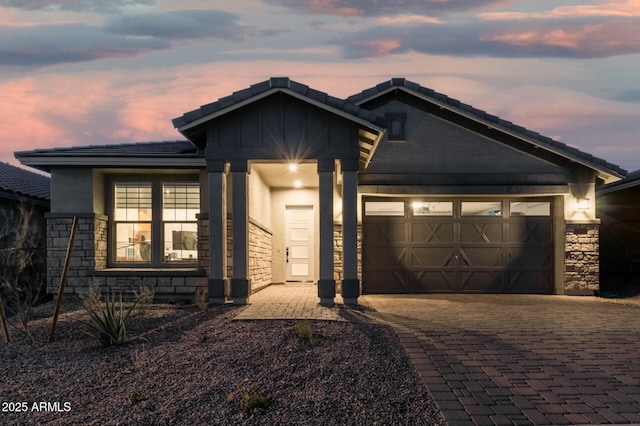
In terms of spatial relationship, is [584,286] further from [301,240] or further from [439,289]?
[301,240]

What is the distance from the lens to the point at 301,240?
14477 millimetres

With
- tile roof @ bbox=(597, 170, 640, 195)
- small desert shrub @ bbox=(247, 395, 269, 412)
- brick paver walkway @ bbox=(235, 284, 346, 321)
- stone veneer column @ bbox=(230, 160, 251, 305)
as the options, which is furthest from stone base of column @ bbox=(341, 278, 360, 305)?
tile roof @ bbox=(597, 170, 640, 195)

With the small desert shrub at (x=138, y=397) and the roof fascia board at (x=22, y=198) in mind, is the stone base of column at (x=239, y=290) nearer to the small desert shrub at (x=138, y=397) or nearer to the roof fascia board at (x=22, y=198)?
the small desert shrub at (x=138, y=397)

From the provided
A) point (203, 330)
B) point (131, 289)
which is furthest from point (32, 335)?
point (131, 289)

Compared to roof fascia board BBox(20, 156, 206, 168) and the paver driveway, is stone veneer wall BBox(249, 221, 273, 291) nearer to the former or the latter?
roof fascia board BBox(20, 156, 206, 168)

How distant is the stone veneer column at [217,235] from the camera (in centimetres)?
924

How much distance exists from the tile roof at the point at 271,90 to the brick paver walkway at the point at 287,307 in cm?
380

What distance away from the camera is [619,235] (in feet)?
48.5

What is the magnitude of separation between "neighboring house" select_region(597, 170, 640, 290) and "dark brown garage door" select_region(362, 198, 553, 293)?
3069mm

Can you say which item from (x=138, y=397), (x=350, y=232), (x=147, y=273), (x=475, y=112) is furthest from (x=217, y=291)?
(x=475, y=112)

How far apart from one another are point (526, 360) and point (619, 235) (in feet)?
37.7

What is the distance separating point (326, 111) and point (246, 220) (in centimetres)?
276

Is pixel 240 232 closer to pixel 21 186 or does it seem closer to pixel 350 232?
pixel 350 232

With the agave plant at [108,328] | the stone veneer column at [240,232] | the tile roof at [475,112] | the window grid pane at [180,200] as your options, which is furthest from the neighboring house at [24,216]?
the tile roof at [475,112]
